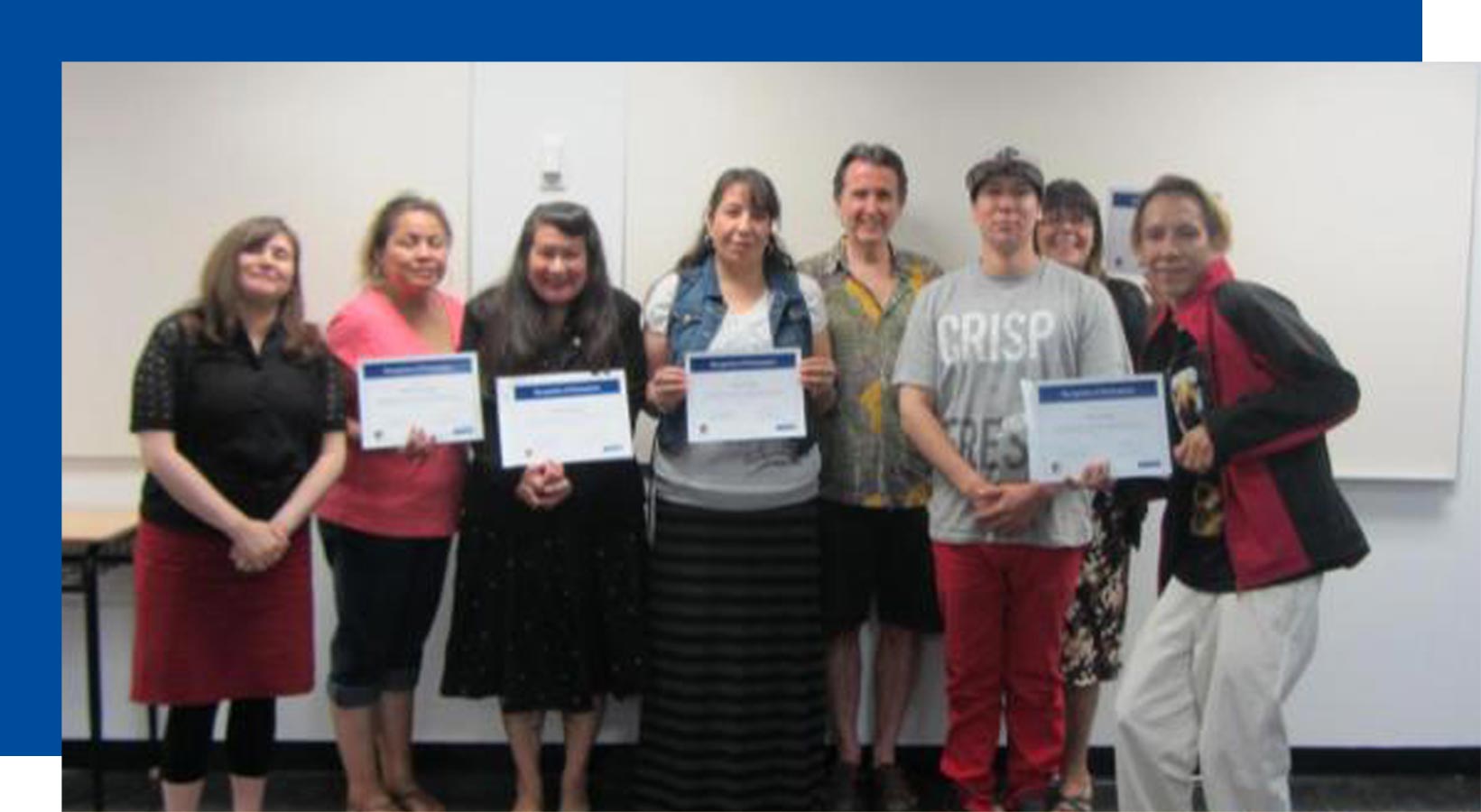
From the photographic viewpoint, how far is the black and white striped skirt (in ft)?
9.31

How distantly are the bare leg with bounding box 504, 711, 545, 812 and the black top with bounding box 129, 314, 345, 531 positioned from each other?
2.78 feet

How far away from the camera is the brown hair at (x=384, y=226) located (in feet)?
9.37

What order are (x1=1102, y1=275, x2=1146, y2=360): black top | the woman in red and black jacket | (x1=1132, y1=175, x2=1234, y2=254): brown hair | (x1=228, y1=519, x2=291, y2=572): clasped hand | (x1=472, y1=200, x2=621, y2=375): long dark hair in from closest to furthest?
the woman in red and black jacket
(x1=1132, y1=175, x2=1234, y2=254): brown hair
(x1=228, y1=519, x2=291, y2=572): clasped hand
(x1=472, y1=200, x2=621, y2=375): long dark hair
(x1=1102, y1=275, x2=1146, y2=360): black top

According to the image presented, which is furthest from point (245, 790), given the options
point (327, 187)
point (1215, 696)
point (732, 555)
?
point (1215, 696)

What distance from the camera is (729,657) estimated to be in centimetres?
285

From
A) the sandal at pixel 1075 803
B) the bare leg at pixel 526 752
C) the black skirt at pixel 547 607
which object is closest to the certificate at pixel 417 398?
the black skirt at pixel 547 607

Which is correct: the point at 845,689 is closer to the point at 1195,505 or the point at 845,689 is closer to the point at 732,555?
the point at 732,555

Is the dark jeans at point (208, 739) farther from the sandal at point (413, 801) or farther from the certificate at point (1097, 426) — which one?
the certificate at point (1097, 426)

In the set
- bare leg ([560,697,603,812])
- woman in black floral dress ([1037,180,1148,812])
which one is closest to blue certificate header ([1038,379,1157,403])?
woman in black floral dress ([1037,180,1148,812])

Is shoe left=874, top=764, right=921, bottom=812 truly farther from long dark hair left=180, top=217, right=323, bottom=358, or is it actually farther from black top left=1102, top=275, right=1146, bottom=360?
long dark hair left=180, top=217, right=323, bottom=358

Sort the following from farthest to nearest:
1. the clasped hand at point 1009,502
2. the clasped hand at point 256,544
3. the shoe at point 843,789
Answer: the shoe at point 843,789, the clasped hand at point 1009,502, the clasped hand at point 256,544

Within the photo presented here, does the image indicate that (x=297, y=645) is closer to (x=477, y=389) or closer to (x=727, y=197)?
(x=477, y=389)

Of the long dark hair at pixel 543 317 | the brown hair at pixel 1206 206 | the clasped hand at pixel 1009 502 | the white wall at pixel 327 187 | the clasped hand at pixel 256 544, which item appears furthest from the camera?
the white wall at pixel 327 187

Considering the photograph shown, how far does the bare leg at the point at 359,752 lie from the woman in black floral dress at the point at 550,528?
25 centimetres
